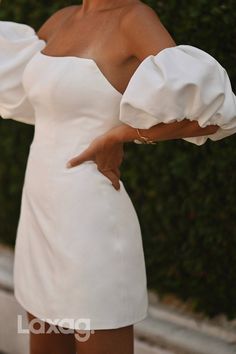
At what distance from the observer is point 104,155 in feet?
7.35

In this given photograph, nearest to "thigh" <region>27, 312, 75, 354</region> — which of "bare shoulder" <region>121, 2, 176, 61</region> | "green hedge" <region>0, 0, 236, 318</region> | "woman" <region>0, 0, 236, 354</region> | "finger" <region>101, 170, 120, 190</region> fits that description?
"woman" <region>0, 0, 236, 354</region>

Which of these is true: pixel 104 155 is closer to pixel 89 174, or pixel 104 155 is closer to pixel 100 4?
pixel 89 174

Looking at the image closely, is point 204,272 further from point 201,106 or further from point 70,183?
point 201,106

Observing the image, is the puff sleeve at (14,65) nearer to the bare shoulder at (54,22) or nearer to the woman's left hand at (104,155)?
the bare shoulder at (54,22)

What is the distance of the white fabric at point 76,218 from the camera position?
2.21 metres

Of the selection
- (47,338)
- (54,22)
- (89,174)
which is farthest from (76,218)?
(54,22)

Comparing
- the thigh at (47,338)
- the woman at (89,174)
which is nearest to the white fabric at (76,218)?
the woman at (89,174)

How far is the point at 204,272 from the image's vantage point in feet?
11.4

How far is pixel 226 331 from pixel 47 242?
4.91 feet

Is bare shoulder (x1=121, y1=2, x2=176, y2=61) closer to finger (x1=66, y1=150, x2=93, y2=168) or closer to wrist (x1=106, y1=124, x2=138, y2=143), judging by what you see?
wrist (x1=106, y1=124, x2=138, y2=143)

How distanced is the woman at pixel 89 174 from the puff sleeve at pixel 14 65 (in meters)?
0.14

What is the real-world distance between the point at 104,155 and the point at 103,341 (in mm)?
604

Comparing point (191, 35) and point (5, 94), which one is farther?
point (191, 35)

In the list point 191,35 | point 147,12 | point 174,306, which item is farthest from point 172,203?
point 147,12
